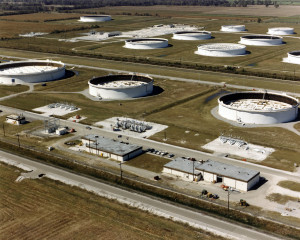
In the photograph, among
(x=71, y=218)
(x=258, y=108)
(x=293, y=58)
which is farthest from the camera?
(x=293, y=58)

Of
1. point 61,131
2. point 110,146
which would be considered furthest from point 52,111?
point 110,146

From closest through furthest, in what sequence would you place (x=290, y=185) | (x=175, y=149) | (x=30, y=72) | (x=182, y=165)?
(x=290, y=185) < (x=182, y=165) < (x=175, y=149) < (x=30, y=72)

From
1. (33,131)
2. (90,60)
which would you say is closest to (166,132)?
(33,131)

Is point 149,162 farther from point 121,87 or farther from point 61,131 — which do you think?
point 121,87

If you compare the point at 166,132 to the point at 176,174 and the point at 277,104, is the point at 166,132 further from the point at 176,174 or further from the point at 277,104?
the point at 277,104

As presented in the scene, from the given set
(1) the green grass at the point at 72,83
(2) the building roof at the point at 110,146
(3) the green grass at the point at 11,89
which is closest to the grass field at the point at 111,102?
(1) the green grass at the point at 72,83

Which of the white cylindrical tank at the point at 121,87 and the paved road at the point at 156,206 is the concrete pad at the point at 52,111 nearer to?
the white cylindrical tank at the point at 121,87
